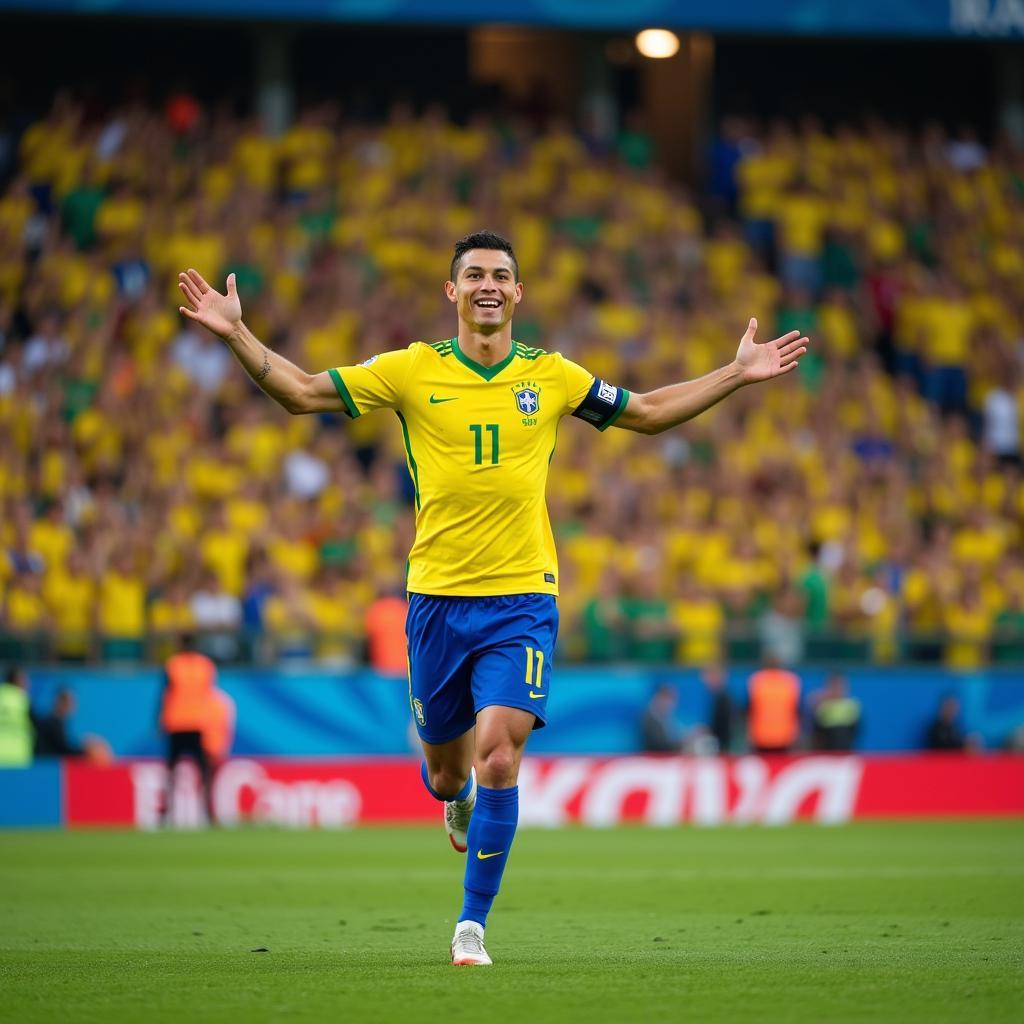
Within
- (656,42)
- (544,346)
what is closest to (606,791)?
(544,346)

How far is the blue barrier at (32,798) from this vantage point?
Answer: 759 inches

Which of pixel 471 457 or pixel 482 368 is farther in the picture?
pixel 482 368

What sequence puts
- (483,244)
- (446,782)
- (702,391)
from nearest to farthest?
(483,244)
(702,391)
(446,782)

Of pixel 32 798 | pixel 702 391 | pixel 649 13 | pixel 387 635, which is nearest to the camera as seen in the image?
pixel 702 391

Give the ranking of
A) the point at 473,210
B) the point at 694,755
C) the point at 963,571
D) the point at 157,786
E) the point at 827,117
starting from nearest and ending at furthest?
the point at 157,786, the point at 694,755, the point at 963,571, the point at 473,210, the point at 827,117

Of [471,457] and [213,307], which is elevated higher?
[213,307]

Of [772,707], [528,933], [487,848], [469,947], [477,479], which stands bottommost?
Result: [528,933]

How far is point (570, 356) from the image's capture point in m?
24.7

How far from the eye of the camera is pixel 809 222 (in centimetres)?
2811

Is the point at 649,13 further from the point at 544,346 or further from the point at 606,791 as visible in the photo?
the point at 606,791

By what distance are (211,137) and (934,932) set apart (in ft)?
64.1

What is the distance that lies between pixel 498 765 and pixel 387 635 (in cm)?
1308

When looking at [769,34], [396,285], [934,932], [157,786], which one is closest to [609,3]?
[769,34]

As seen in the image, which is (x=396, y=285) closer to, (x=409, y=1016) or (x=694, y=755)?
(x=694, y=755)
